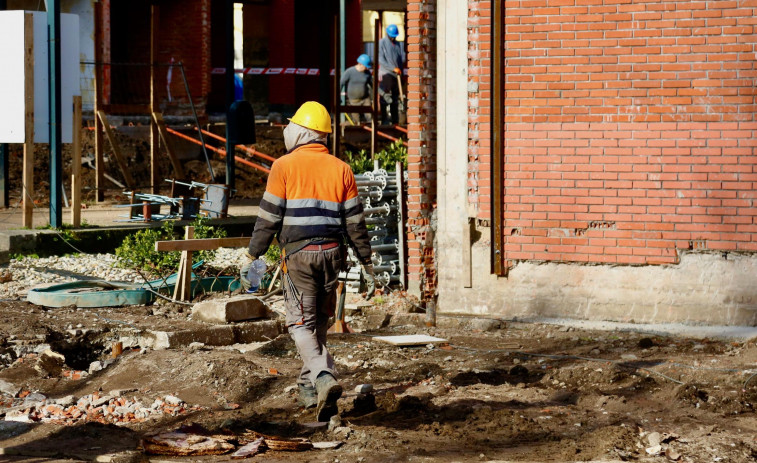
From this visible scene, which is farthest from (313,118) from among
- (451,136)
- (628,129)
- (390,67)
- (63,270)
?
(390,67)

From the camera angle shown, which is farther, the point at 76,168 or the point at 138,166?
the point at 138,166

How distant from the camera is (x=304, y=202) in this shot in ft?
23.9

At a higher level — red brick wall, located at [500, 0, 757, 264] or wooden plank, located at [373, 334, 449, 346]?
red brick wall, located at [500, 0, 757, 264]

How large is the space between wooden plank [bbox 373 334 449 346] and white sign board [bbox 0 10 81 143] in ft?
19.9

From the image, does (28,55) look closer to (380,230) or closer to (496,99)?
(380,230)

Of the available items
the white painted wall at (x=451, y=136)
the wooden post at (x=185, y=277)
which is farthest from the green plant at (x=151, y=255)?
the white painted wall at (x=451, y=136)

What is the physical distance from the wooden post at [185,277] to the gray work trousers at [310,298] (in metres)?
3.92

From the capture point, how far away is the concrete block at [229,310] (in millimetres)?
10234

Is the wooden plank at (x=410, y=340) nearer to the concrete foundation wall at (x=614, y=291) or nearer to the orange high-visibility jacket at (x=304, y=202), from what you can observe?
the concrete foundation wall at (x=614, y=291)

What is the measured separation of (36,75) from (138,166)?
770 centimetres

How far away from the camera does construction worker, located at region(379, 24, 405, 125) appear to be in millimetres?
22172

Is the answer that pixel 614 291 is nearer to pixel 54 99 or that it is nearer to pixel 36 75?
pixel 54 99

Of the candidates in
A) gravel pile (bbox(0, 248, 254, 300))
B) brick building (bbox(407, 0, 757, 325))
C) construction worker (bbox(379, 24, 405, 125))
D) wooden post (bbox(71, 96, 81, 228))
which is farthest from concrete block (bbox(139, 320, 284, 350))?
construction worker (bbox(379, 24, 405, 125))

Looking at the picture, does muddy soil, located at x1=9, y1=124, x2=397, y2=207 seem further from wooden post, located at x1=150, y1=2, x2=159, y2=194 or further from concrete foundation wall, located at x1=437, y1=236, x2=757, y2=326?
concrete foundation wall, located at x1=437, y1=236, x2=757, y2=326
